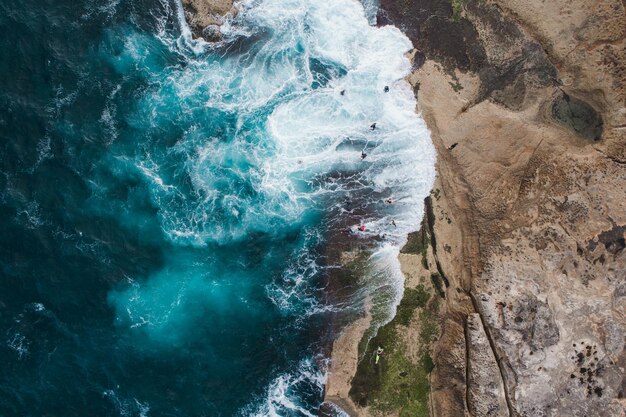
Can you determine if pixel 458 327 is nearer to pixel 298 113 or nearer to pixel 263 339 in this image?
pixel 263 339

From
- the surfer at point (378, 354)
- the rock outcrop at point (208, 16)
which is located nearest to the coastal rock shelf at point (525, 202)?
the surfer at point (378, 354)

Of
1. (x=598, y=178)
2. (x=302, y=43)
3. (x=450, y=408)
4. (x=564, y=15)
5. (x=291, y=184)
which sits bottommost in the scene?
(x=450, y=408)

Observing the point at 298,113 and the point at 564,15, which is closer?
the point at 564,15

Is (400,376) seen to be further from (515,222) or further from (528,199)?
(528,199)

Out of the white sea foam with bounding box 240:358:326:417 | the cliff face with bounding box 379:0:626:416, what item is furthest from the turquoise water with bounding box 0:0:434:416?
the cliff face with bounding box 379:0:626:416

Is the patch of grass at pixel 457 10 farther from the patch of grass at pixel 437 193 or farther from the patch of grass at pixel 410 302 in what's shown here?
the patch of grass at pixel 410 302

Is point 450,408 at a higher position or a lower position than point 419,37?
lower

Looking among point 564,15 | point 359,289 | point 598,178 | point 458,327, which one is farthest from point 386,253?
point 564,15
